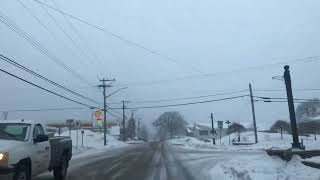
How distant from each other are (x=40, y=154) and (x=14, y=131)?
39.1 inches

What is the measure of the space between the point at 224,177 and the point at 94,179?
451 cm

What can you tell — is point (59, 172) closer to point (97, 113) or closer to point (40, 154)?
point (40, 154)

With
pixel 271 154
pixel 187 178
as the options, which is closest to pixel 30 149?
pixel 187 178

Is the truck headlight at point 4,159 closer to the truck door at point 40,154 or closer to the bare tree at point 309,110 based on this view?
the truck door at point 40,154

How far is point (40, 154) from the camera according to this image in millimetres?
12602

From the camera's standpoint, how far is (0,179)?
32.7ft

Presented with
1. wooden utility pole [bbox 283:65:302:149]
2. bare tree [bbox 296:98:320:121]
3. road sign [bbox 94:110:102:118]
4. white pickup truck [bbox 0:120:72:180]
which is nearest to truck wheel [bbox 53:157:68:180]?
white pickup truck [bbox 0:120:72:180]

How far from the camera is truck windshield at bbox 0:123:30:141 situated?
1186cm

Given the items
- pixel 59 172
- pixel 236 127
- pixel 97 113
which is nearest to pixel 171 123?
pixel 236 127

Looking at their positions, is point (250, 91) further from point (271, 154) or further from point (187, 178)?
point (187, 178)

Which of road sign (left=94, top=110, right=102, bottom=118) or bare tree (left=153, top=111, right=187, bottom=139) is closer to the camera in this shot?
road sign (left=94, top=110, right=102, bottom=118)

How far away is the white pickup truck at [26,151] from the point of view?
10.3 meters

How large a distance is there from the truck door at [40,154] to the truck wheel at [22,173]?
1.66 ft

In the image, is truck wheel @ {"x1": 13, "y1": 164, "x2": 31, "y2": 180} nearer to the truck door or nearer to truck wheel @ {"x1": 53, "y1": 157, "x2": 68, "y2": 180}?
the truck door
